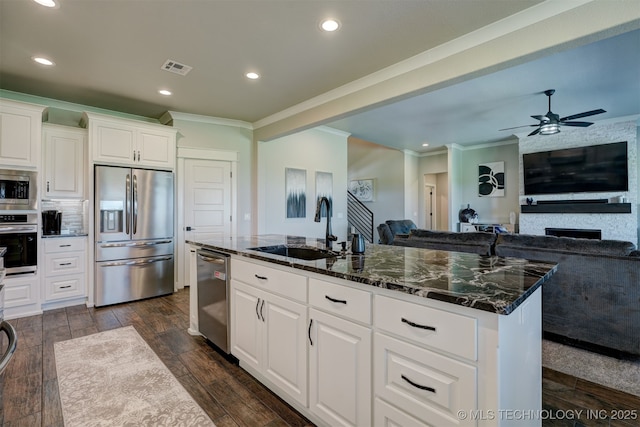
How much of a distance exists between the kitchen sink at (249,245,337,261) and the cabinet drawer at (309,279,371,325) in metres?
0.59

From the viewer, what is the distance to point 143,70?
11.1 ft

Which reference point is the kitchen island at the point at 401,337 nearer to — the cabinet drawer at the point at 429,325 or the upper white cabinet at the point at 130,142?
the cabinet drawer at the point at 429,325

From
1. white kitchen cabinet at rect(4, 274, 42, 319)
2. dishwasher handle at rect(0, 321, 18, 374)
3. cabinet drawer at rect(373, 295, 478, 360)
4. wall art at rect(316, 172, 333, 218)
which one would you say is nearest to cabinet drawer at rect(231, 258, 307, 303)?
cabinet drawer at rect(373, 295, 478, 360)

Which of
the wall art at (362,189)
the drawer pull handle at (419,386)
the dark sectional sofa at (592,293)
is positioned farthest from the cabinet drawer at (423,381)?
the wall art at (362,189)

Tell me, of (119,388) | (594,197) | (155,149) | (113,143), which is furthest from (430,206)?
(119,388)

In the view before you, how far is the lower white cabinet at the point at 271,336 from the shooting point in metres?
1.76

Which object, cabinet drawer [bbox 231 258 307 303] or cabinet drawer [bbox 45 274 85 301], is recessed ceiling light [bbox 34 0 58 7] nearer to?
cabinet drawer [bbox 231 258 307 303]

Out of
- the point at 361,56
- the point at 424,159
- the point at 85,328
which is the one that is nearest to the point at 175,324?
the point at 85,328

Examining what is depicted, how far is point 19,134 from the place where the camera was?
3414mm

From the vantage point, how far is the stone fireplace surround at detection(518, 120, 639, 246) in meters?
5.69

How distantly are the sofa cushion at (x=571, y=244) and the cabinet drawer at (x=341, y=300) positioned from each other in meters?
2.32

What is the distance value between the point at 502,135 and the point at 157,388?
779 cm

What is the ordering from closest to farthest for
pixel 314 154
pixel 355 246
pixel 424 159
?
pixel 355 246, pixel 314 154, pixel 424 159

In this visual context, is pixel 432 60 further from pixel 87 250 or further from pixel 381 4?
pixel 87 250
